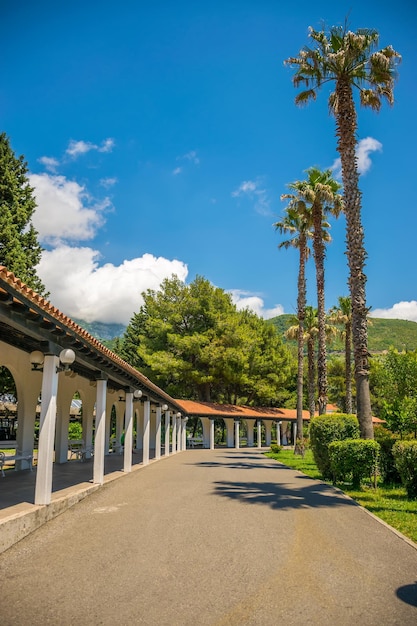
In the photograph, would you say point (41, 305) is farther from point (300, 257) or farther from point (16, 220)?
point (300, 257)

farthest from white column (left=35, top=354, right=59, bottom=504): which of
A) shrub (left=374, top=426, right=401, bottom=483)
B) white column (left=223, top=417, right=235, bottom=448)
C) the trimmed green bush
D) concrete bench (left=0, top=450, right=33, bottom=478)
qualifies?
white column (left=223, top=417, right=235, bottom=448)

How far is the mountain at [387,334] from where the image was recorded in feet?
363

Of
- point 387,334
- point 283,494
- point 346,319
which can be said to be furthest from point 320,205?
point 387,334

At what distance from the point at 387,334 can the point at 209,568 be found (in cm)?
12204

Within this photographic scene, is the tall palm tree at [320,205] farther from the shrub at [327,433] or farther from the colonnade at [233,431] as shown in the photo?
the colonnade at [233,431]

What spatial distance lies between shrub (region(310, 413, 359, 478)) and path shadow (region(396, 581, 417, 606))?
9193 millimetres

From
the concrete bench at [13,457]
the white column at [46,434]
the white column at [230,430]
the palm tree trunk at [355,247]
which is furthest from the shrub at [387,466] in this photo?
the white column at [230,430]

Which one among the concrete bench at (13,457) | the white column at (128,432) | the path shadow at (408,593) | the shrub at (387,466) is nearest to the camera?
the path shadow at (408,593)

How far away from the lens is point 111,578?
15.6ft

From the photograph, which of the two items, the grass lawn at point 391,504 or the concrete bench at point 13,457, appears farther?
the concrete bench at point 13,457

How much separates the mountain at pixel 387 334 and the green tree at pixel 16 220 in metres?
87.1

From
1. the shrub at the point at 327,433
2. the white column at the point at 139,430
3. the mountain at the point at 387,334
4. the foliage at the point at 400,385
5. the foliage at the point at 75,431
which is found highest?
the mountain at the point at 387,334

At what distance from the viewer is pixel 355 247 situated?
1437 centimetres

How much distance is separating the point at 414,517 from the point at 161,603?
6044 mm
